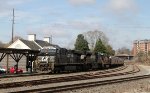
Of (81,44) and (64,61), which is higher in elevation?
(81,44)

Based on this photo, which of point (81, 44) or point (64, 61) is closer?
point (64, 61)

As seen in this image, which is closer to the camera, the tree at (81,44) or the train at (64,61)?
the train at (64,61)

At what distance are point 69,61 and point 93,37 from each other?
103m

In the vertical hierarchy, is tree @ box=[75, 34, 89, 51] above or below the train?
above

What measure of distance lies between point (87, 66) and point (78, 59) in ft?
11.8

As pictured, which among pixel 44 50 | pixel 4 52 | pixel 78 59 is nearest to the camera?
pixel 4 52

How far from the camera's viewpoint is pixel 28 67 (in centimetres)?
4412

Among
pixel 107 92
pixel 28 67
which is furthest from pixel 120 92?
pixel 28 67

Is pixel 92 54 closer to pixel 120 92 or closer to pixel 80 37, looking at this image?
pixel 120 92

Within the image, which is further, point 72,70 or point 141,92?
point 72,70

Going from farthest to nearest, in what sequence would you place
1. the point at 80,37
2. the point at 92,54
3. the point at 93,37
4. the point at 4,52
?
the point at 93,37, the point at 80,37, the point at 92,54, the point at 4,52

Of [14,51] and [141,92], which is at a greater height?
[14,51]

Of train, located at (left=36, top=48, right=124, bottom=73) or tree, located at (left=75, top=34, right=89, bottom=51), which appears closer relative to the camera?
train, located at (left=36, top=48, right=124, bottom=73)

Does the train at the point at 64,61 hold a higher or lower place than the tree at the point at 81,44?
lower
